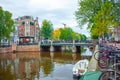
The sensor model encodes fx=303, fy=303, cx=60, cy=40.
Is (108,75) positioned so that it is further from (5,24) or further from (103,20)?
(5,24)

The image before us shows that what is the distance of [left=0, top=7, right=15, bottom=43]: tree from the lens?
267ft

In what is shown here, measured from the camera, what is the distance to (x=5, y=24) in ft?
270

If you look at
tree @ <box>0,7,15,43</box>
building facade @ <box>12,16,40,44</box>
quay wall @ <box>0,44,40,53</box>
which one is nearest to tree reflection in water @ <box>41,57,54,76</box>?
tree @ <box>0,7,15,43</box>

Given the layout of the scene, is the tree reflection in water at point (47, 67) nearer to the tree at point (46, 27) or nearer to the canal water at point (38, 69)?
the canal water at point (38, 69)

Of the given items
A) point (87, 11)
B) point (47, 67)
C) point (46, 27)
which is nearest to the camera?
point (47, 67)

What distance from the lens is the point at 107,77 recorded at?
40.1 feet

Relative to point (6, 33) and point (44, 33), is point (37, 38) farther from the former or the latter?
point (6, 33)

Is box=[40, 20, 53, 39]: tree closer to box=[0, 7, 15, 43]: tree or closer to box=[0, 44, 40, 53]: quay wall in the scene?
box=[0, 44, 40, 53]: quay wall

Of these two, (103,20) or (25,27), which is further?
(25,27)

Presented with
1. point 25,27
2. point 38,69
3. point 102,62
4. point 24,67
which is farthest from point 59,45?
point 102,62

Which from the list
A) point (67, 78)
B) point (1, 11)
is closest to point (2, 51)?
point (1, 11)

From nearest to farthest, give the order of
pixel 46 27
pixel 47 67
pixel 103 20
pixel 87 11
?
pixel 103 20, pixel 47 67, pixel 87 11, pixel 46 27

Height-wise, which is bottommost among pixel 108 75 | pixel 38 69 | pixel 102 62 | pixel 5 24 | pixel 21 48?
pixel 38 69

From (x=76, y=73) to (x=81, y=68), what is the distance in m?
0.79
